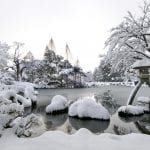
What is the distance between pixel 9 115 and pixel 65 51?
245 feet

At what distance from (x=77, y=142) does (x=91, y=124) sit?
801cm

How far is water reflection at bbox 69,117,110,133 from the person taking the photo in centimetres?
1393

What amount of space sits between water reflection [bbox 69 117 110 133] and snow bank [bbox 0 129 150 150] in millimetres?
5964

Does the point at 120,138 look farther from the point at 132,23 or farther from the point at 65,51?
the point at 65,51

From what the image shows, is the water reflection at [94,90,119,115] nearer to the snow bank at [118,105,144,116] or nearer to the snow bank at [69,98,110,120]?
the snow bank at [118,105,144,116]

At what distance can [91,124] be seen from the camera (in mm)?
14953

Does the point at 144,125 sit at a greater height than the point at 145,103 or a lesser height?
lesser

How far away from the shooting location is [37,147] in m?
6.57

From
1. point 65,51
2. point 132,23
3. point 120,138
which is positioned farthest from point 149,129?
point 65,51

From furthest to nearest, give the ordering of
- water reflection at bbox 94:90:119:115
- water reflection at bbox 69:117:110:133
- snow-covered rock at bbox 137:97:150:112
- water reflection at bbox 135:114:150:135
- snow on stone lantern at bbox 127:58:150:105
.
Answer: water reflection at bbox 94:90:119:115 → snow-covered rock at bbox 137:97:150:112 → snow on stone lantern at bbox 127:58:150:105 → water reflection at bbox 69:117:110:133 → water reflection at bbox 135:114:150:135

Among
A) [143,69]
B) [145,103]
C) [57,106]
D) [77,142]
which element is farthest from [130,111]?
[77,142]

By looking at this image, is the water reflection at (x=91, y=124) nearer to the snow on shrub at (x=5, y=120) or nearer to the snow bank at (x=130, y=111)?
the snow bank at (x=130, y=111)

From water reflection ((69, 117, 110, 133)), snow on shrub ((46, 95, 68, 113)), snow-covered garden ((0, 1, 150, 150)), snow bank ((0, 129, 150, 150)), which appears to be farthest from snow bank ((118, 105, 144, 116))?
snow bank ((0, 129, 150, 150))

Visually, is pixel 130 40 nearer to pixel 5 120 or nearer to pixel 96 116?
pixel 96 116
